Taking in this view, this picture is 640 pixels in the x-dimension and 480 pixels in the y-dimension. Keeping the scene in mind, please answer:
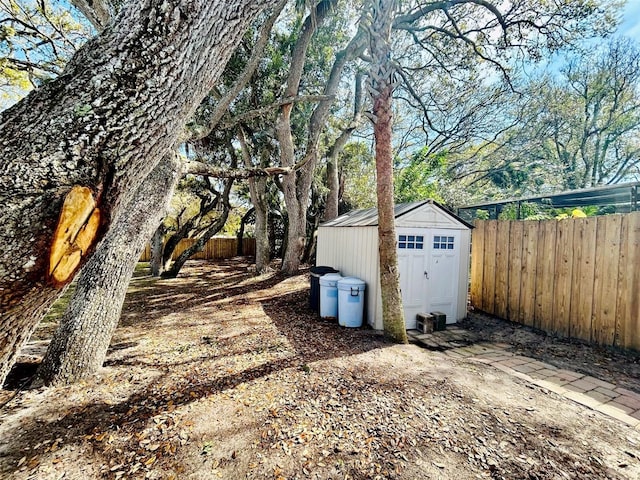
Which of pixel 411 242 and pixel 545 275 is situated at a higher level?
pixel 411 242

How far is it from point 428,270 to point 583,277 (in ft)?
6.63

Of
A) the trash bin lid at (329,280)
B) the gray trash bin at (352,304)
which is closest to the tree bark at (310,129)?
the trash bin lid at (329,280)

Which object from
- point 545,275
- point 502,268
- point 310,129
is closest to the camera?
point 545,275

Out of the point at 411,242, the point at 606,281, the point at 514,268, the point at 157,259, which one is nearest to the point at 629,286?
the point at 606,281

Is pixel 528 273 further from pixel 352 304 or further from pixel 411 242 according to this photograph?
pixel 352 304

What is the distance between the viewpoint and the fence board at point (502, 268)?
511 centimetres

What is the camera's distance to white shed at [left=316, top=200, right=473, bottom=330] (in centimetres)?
467

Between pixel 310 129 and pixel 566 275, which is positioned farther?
pixel 310 129

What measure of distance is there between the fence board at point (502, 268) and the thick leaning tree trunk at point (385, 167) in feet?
7.74

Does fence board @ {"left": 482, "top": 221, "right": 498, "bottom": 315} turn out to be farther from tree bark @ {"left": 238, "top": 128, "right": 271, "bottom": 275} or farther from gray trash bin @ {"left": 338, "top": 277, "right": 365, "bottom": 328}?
tree bark @ {"left": 238, "top": 128, "right": 271, "bottom": 275}

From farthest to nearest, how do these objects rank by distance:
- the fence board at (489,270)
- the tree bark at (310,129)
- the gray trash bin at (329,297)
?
the tree bark at (310,129), the fence board at (489,270), the gray trash bin at (329,297)

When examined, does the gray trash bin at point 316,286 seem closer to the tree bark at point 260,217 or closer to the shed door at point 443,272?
the shed door at point 443,272

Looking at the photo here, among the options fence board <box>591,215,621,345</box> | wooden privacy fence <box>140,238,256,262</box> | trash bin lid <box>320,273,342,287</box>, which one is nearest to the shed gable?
trash bin lid <box>320,273,342,287</box>

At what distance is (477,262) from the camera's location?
566cm
